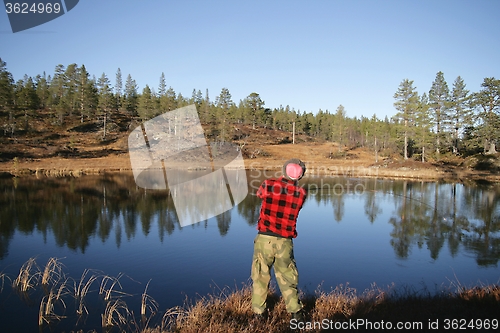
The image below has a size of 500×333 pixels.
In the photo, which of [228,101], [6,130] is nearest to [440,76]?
[228,101]

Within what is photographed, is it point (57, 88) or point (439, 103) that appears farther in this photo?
point (57, 88)

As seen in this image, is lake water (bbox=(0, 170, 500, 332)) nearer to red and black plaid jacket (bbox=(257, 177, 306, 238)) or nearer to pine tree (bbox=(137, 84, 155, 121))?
red and black plaid jacket (bbox=(257, 177, 306, 238))

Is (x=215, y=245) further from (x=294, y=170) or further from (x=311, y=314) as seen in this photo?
(x=294, y=170)

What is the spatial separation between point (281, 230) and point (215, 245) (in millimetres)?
7946

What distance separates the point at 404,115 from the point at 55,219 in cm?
4845

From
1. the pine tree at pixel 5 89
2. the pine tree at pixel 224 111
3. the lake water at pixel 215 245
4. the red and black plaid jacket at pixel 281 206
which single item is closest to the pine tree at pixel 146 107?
the pine tree at pixel 224 111

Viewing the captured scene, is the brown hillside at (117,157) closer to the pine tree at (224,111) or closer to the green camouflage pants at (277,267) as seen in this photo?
the pine tree at (224,111)

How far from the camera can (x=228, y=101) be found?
85125 mm

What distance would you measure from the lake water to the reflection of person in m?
3.37

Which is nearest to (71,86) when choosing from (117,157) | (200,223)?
(117,157)

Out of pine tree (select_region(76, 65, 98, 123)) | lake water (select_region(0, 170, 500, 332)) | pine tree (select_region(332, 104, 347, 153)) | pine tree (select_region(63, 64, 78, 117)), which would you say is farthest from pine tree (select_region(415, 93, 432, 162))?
pine tree (select_region(63, 64, 78, 117))

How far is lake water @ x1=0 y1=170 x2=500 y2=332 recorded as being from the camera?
28.2 ft

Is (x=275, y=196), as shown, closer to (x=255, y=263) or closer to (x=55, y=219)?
(x=255, y=263)

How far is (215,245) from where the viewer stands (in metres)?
12.4
